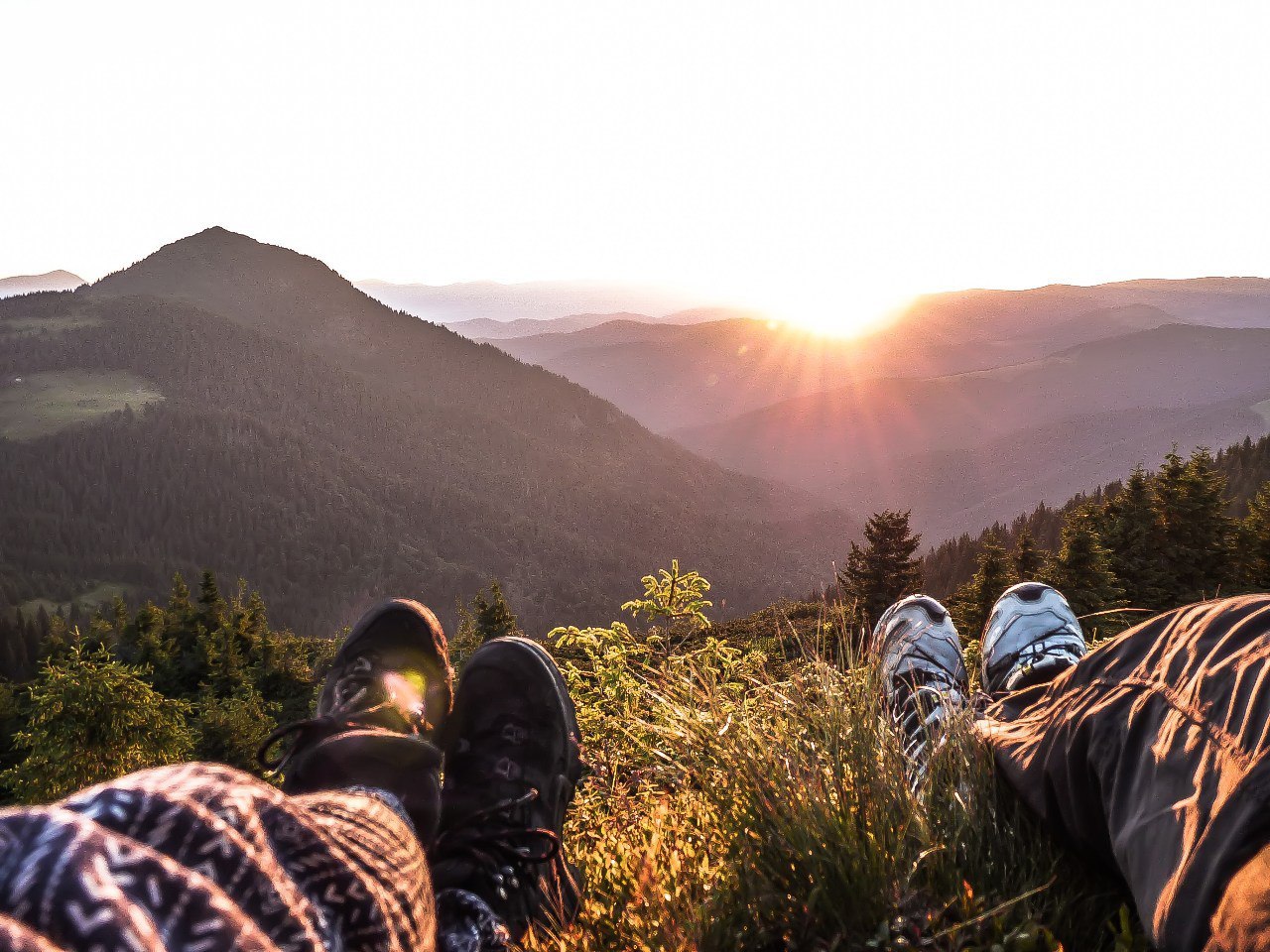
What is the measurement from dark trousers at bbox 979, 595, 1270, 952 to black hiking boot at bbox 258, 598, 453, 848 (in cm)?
117

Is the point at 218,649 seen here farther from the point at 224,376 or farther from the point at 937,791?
the point at 224,376

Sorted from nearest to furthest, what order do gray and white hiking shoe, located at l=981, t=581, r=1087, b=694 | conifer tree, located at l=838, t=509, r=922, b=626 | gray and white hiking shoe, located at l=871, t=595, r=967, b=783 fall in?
gray and white hiking shoe, located at l=871, t=595, r=967, b=783 < gray and white hiking shoe, located at l=981, t=581, r=1087, b=694 < conifer tree, located at l=838, t=509, r=922, b=626

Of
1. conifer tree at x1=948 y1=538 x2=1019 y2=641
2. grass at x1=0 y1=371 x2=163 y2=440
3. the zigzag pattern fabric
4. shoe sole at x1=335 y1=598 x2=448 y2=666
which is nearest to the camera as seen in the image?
the zigzag pattern fabric

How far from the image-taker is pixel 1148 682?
105cm

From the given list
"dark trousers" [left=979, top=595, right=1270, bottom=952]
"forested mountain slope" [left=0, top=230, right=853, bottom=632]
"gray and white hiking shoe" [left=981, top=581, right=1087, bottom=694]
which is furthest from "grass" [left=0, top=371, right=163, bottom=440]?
"dark trousers" [left=979, top=595, right=1270, bottom=952]

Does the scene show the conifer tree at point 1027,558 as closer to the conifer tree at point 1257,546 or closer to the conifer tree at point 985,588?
the conifer tree at point 985,588

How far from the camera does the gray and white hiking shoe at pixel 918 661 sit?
180cm

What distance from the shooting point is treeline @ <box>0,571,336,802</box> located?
13.0 metres

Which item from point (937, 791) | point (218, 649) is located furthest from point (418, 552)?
point (937, 791)

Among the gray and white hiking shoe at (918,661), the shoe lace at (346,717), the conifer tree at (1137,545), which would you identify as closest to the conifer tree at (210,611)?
the conifer tree at (1137,545)

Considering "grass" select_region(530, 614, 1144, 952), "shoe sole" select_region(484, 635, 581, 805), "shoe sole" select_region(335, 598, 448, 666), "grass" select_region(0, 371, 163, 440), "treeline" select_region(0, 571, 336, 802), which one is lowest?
"treeline" select_region(0, 571, 336, 802)

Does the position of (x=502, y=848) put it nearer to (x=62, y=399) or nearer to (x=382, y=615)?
(x=382, y=615)

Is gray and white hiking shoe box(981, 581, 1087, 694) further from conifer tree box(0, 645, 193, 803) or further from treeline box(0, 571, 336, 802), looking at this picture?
conifer tree box(0, 645, 193, 803)

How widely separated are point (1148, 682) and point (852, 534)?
15883cm
